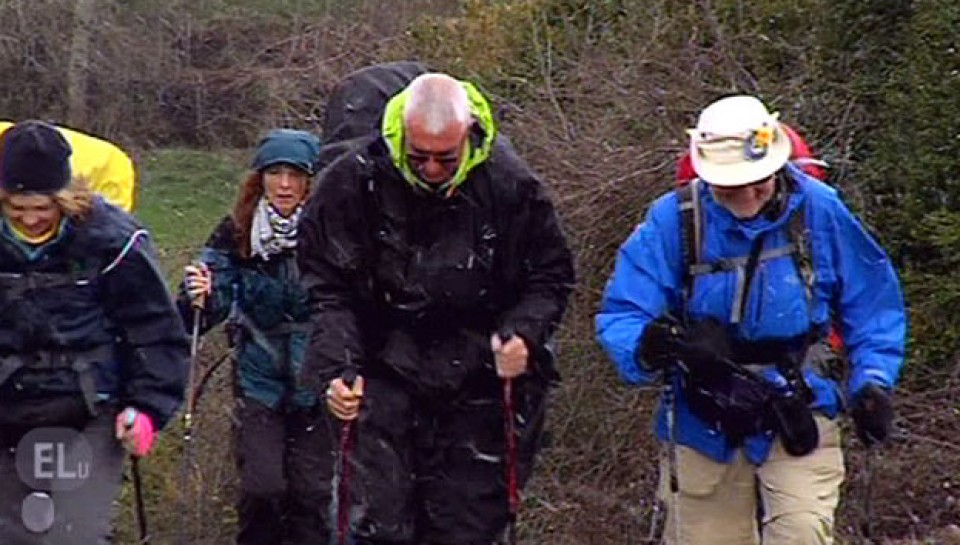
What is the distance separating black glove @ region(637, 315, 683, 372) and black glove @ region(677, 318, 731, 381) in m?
0.03

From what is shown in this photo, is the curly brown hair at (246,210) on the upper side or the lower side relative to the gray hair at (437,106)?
lower

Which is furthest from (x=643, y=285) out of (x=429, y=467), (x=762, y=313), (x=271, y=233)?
(x=271, y=233)

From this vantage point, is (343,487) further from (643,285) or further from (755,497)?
(755,497)

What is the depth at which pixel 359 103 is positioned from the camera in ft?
23.1

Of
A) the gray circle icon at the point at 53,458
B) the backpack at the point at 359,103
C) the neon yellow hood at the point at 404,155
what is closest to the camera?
the neon yellow hood at the point at 404,155

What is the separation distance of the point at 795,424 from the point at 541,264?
36.3 inches

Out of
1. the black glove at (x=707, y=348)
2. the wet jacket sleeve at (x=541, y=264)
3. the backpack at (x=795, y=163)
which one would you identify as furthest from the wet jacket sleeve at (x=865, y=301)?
the wet jacket sleeve at (x=541, y=264)

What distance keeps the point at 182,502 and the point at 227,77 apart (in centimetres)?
1004

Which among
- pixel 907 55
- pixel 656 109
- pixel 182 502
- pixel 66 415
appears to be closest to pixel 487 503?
pixel 66 415

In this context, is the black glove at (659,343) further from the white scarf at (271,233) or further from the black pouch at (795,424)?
the white scarf at (271,233)

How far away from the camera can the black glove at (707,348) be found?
17.4ft

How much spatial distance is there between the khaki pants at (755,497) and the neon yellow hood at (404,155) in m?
1.06

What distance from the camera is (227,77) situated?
17812mm

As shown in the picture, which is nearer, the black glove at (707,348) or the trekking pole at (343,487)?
the black glove at (707,348)
